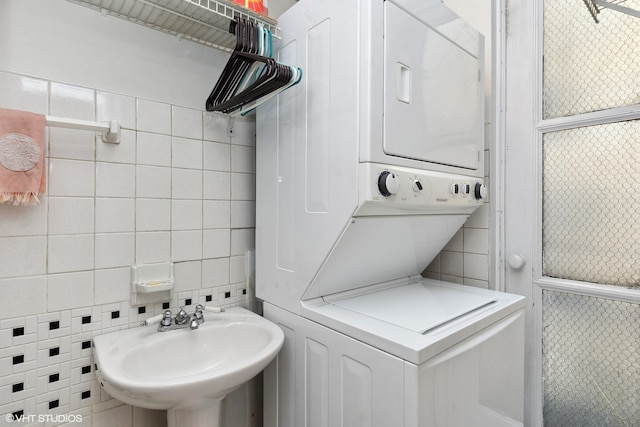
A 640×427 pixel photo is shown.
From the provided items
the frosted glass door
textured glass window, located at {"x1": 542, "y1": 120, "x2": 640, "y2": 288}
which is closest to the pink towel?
the frosted glass door

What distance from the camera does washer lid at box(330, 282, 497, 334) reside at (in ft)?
4.08

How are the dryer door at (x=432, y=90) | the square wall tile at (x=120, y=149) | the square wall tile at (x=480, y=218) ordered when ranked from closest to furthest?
the dryer door at (x=432, y=90)
the square wall tile at (x=120, y=149)
the square wall tile at (x=480, y=218)

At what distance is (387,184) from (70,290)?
1.28m

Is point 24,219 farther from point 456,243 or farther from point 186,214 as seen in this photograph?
point 456,243

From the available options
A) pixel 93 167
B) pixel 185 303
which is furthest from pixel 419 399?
pixel 93 167

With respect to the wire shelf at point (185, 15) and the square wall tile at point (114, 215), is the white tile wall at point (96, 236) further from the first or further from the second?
the wire shelf at point (185, 15)

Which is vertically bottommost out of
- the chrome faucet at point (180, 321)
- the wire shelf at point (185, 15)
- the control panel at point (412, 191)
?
the chrome faucet at point (180, 321)

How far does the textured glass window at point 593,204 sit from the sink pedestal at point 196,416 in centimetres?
173

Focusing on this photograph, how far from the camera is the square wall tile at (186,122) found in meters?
1.53

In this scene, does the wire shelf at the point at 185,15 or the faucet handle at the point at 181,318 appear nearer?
the wire shelf at the point at 185,15

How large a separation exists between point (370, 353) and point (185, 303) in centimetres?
95

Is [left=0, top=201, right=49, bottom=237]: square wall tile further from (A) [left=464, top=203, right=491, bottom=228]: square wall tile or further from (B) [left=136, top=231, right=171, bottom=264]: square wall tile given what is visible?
(A) [left=464, top=203, right=491, bottom=228]: square wall tile

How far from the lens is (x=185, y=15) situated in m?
1.39

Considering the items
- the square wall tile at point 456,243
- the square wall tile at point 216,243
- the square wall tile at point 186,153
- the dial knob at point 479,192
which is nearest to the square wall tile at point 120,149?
the square wall tile at point 186,153
